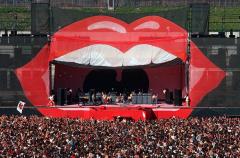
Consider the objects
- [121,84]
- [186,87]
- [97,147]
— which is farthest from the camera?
[121,84]

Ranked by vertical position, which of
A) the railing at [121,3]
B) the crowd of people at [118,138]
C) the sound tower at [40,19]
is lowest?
the crowd of people at [118,138]

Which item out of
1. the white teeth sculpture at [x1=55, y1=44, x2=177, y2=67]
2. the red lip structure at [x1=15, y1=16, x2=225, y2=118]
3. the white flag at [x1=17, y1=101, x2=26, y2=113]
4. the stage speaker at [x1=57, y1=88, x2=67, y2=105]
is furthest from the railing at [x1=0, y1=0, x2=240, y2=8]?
the white flag at [x1=17, y1=101, x2=26, y2=113]

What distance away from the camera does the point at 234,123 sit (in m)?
23.4

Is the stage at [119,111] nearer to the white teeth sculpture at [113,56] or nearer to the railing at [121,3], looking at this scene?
the white teeth sculpture at [113,56]

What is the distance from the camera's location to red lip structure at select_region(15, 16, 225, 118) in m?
28.8

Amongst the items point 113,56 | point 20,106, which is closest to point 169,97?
point 113,56

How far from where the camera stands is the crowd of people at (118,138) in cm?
1680

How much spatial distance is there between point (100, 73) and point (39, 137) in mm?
12916

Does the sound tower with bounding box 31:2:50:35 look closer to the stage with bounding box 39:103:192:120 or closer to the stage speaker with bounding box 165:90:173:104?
the stage with bounding box 39:103:192:120

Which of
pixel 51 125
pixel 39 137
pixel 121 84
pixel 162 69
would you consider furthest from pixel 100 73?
pixel 39 137

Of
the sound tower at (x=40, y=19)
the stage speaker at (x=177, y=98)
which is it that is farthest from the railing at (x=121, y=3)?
the stage speaker at (x=177, y=98)

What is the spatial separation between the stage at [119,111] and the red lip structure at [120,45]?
1.9 inches

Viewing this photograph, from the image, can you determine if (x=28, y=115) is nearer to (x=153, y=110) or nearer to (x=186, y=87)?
(x=153, y=110)

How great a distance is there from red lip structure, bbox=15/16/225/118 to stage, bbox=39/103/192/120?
0.05 m
